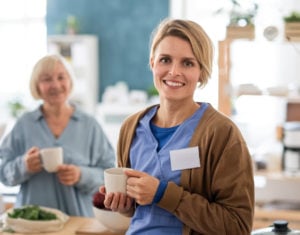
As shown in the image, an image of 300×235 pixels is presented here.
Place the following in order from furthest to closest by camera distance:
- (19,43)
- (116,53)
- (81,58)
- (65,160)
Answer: (19,43) < (116,53) < (81,58) < (65,160)

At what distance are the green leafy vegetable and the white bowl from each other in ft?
0.80

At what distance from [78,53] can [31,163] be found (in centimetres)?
459

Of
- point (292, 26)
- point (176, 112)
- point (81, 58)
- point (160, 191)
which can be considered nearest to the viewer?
point (160, 191)

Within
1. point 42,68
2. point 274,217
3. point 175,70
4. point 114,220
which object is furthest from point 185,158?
point 274,217

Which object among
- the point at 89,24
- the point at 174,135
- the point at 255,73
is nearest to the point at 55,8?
the point at 89,24

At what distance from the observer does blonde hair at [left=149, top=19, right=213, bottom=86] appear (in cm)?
147

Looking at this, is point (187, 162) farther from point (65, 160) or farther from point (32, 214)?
point (65, 160)

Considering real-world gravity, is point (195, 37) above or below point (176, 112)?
above

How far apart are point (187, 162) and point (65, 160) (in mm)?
1080

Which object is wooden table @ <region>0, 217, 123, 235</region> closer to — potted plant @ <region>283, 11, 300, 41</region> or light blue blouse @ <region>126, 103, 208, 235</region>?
light blue blouse @ <region>126, 103, 208, 235</region>

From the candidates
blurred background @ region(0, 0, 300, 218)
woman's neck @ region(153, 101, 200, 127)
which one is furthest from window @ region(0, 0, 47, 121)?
woman's neck @ region(153, 101, 200, 127)

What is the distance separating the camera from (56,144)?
244 cm

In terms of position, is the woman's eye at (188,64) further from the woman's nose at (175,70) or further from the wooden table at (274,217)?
the wooden table at (274,217)

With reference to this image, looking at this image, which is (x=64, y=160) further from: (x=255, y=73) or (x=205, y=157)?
(x=255, y=73)
